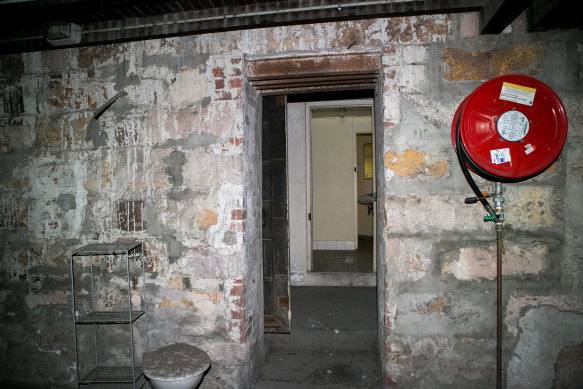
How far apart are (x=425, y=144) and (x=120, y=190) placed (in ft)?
7.45

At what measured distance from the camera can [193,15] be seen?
2.21 meters

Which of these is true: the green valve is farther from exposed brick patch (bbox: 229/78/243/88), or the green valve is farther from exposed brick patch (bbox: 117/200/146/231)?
exposed brick patch (bbox: 117/200/146/231)

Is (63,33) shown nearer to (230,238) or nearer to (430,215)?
(230,238)

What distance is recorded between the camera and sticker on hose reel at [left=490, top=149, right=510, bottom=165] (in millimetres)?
1938

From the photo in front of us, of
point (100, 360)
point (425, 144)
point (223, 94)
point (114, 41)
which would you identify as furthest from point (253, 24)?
point (100, 360)

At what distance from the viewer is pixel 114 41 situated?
2.36 meters

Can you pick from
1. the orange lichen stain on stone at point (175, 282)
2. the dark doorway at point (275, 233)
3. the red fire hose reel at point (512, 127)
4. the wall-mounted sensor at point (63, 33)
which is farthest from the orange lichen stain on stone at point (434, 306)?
the wall-mounted sensor at point (63, 33)

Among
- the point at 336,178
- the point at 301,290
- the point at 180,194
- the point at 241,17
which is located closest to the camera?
the point at 241,17

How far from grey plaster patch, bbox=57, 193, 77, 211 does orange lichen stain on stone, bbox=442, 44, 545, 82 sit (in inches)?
115

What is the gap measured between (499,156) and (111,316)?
2.90m

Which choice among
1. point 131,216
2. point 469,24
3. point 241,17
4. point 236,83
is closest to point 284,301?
point 131,216

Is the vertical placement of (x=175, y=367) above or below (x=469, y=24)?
below

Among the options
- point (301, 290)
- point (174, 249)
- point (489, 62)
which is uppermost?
point (489, 62)

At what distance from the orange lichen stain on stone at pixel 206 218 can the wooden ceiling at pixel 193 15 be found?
50.6 inches
